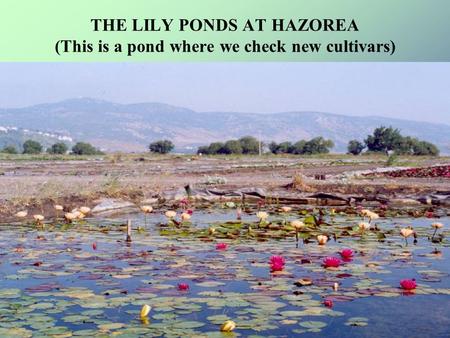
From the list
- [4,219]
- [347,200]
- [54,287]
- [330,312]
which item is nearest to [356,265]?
[330,312]

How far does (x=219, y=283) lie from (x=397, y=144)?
56.2 meters

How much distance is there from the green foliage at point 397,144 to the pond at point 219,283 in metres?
51.8

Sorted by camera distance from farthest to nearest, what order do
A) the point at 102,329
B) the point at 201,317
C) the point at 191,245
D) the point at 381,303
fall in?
the point at 191,245 → the point at 381,303 → the point at 201,317 → the point at 102,329

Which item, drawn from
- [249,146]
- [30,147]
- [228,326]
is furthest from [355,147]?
[228,326]

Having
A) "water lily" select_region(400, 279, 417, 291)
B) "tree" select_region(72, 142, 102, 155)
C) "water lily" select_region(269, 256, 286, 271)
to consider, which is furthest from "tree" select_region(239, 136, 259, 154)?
"water lily" select_region(400, 279, 417, 291)

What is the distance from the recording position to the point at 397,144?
59.4 meters

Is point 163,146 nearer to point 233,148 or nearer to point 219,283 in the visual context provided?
point 233,148

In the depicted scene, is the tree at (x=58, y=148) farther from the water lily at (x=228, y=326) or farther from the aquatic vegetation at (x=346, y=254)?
the water lily at (x=228, y=326)

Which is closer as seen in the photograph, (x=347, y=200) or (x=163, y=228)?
(x=163, y=228)

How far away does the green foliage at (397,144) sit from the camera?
2330 inches

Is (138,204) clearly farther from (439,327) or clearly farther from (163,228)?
(439,327)

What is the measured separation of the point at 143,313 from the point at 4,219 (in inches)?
261

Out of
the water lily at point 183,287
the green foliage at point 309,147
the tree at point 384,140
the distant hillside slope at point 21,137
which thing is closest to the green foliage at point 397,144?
the tree at point 384,140

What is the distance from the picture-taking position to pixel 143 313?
4445 mm
